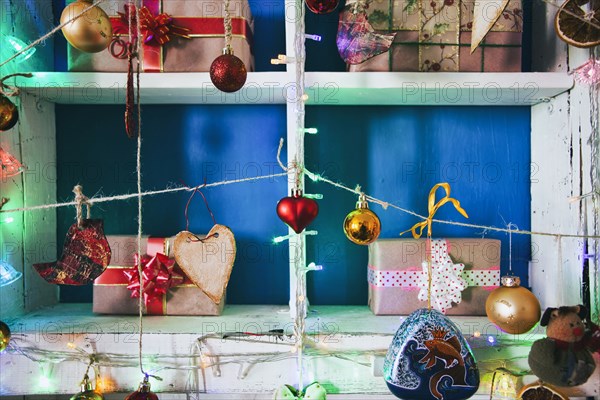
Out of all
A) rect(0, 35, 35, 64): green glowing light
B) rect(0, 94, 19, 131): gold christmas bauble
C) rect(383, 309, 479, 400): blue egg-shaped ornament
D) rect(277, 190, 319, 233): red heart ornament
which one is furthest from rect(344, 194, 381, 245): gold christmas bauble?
rect(0, 35, 35, 64): green glowing light

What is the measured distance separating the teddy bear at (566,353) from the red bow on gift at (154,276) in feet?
2.31

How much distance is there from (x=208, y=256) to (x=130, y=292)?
0.23 meters

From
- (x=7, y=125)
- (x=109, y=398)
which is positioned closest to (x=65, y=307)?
(x=109, y=398)

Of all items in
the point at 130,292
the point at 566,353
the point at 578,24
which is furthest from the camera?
the point at 130,292

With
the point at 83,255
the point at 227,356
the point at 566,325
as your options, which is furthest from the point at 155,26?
the point at 566,325

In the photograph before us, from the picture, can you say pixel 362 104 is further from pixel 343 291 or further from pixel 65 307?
pixel 65 307

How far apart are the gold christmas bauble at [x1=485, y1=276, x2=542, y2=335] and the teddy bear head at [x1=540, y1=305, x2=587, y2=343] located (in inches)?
2.3

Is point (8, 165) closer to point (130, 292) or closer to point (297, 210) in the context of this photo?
point (130, 292)

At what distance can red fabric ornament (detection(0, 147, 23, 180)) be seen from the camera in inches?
39.2

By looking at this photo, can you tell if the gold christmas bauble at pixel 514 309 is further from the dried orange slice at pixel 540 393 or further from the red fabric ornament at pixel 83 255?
the red fabric ornament at pixel 83 255

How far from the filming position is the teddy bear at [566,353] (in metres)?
0.73

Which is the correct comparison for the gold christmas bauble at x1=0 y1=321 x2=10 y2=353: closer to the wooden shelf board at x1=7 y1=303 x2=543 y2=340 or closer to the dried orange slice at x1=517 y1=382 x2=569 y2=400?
the wooden shelf board at x1=7 y1=303 x2=543 y2=340

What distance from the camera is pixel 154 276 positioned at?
40.1 inches

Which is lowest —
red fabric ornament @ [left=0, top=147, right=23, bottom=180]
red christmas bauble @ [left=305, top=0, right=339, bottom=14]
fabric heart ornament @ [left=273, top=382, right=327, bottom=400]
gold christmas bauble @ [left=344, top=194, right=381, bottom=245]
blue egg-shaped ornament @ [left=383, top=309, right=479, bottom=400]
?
fabric heart ornament @ [left=273, top=382, right=327, bottom=400]
